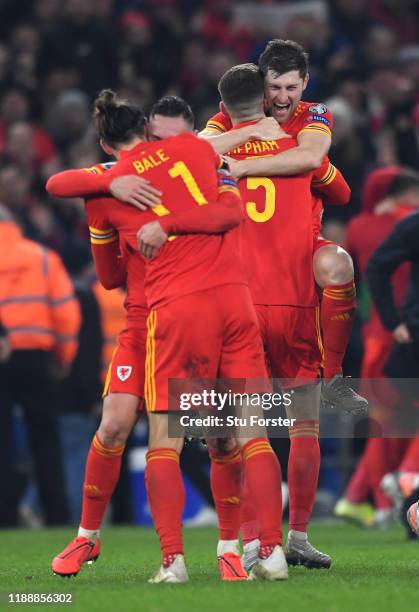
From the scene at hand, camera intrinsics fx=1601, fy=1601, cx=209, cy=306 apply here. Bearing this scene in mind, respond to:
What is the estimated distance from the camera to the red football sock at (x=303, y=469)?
7547 mm

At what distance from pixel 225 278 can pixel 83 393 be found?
267 inches

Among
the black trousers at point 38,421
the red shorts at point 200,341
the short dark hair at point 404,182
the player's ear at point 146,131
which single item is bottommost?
the black trousers at point 38,421

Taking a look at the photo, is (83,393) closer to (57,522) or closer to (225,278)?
(57,522)

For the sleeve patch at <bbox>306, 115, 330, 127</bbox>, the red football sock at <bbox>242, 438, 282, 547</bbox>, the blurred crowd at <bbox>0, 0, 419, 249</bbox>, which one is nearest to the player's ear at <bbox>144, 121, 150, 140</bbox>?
the sleeve patch at <bbox>306, 115, 330, 127</bbox>

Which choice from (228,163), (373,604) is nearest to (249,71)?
(228,163)

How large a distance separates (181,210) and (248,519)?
5.57 ft

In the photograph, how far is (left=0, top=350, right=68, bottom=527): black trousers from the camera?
1237 centimetres

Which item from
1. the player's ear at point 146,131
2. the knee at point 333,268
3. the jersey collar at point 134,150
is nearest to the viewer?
the jersey collar at point 134,150

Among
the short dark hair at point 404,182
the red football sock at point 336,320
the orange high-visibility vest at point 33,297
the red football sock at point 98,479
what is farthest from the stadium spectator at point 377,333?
the red football sock at point 98,479

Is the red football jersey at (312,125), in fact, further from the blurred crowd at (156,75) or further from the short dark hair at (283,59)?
the blurred crowd at (156,75)

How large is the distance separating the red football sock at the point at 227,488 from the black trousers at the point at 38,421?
17.9 ft

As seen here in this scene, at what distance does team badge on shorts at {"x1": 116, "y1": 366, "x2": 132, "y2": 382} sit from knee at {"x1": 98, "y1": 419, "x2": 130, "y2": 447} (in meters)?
0.19

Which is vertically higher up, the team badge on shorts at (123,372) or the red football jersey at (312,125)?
the red football jersey at (312,125)

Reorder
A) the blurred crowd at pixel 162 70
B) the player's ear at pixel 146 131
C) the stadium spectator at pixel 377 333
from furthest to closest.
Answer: the blurred crowd at pixel 162 70 < the stadium spectator at pixel 377 333 < the player's ear at pixel 146 131
